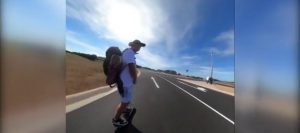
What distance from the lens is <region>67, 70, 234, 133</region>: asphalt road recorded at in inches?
97.6

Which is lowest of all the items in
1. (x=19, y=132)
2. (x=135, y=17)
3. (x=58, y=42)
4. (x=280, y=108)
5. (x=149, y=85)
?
(x=19, y=132)

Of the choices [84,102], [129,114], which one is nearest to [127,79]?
[129,114]

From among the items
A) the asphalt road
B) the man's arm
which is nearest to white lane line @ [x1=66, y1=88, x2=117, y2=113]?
the asphalt road

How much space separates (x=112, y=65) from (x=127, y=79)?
0.16 meters

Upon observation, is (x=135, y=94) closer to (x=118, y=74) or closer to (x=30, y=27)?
(x=118, y=74)

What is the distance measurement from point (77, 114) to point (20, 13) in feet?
3.22

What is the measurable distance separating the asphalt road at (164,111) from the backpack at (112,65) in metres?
0.14

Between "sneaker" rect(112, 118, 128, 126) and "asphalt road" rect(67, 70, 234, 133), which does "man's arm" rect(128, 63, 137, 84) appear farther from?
"sneaker" rect(112, 118, 128, 126)

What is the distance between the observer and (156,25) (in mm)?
2531

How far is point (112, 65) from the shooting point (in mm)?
2414

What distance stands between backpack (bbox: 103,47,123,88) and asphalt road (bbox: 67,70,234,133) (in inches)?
5.5

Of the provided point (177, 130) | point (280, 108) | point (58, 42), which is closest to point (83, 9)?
point (58, 42)

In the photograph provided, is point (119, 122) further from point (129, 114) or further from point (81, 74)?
point (81, 74)

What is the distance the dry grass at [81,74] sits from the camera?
241 centimetres
